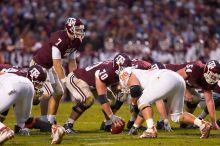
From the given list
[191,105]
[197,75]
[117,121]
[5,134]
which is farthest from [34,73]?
[191,105]

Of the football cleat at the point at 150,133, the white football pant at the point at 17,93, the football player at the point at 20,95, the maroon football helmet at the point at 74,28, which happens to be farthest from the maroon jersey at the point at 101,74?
the white football pant at the point at 17,93

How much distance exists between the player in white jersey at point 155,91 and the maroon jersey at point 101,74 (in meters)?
0.63

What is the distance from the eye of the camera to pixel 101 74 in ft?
33.9

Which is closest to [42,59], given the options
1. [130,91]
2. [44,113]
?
[44,113]

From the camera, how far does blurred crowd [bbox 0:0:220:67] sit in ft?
67.0

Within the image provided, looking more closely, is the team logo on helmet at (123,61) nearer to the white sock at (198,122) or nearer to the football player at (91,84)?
the football player at (91,84)

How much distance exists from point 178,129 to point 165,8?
13.1 meters

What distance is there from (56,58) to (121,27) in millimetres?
11181

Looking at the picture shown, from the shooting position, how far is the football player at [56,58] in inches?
439

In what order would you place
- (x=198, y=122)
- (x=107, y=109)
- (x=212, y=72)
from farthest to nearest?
(x=212, y=72) → (x=107, y=109) → (x=198, y=122)

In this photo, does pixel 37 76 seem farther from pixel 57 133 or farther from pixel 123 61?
pixel 123 61

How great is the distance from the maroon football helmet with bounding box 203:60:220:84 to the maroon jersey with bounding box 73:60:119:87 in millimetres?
1297

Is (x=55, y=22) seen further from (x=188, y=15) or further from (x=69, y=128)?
(x=69, y=128)

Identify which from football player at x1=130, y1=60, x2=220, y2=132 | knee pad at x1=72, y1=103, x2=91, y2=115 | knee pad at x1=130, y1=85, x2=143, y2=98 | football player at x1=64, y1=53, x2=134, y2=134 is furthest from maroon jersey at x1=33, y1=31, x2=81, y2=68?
knee pad at x1=130, y1=85, x2=143, y2=98
